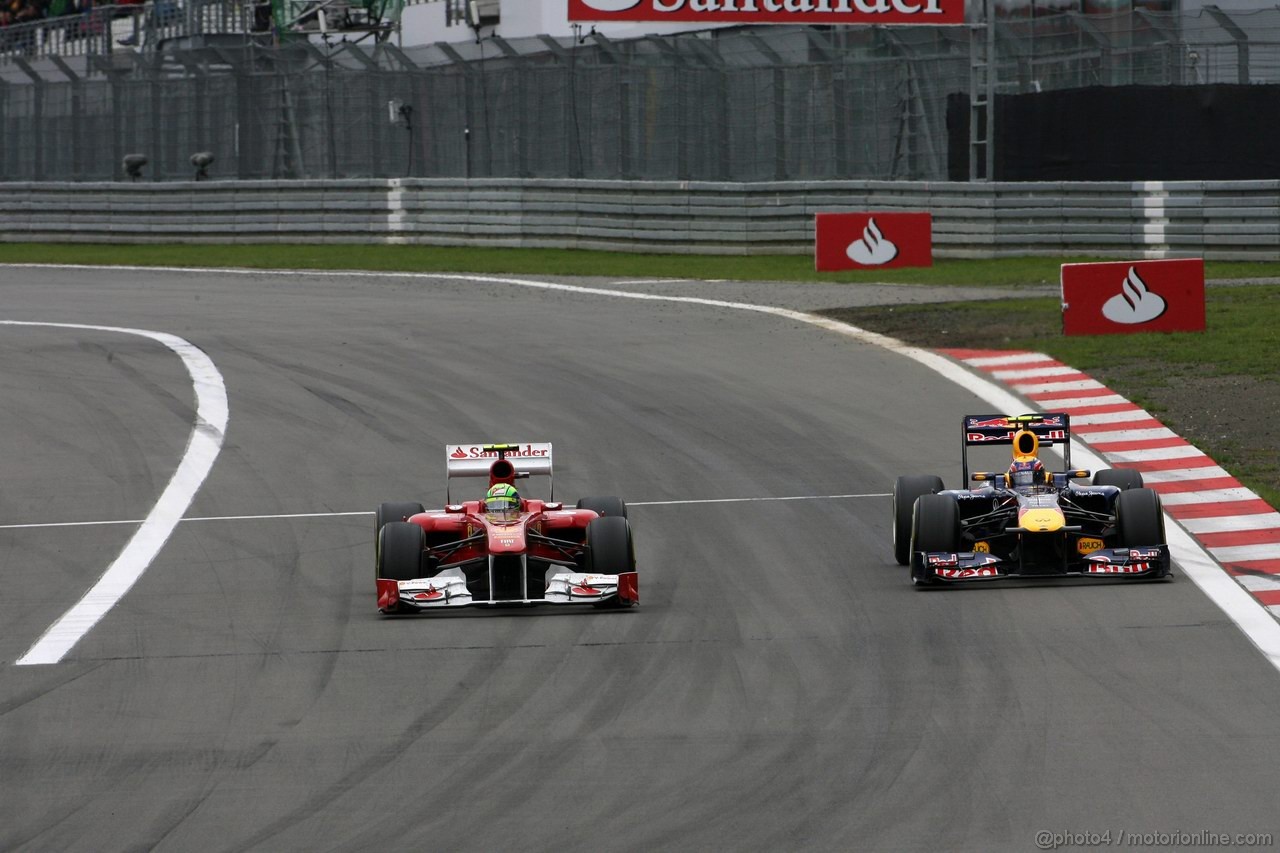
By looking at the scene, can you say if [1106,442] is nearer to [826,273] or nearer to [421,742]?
[421,742]

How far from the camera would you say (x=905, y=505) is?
11.2 m

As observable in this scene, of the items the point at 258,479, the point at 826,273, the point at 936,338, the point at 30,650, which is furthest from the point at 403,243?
the point at 30,650

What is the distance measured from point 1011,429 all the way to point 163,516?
5.73 meters

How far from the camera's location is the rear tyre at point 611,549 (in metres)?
10.2

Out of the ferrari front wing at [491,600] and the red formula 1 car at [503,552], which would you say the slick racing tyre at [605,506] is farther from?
the ferrari front wing at [491,600]

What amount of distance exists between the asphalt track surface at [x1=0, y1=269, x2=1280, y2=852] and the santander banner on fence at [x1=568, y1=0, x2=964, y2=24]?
55.8 ft

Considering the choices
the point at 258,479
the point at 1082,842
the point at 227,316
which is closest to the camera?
the point at 1082,842

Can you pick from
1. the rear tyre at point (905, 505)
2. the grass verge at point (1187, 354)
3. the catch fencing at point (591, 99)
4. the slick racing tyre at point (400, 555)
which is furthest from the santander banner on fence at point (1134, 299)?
the slick racing tyre at point (400, 555)

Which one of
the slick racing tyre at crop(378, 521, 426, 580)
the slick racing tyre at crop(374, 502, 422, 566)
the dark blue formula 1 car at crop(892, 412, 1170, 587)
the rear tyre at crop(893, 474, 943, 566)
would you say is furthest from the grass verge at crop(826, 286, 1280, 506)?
the slick racing tyre at crop(378, 521, 426, 580)

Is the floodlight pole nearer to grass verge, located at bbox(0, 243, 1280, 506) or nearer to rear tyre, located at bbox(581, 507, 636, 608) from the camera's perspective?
grass verge, located at bbox(0, 243, 1280, 506)

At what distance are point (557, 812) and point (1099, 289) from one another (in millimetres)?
14552

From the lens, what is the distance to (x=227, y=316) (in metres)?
23.5

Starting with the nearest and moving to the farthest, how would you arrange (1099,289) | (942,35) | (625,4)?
(1099,289)
(625,4)
(942,35)

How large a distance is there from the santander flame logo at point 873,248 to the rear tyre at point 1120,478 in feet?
53.2
